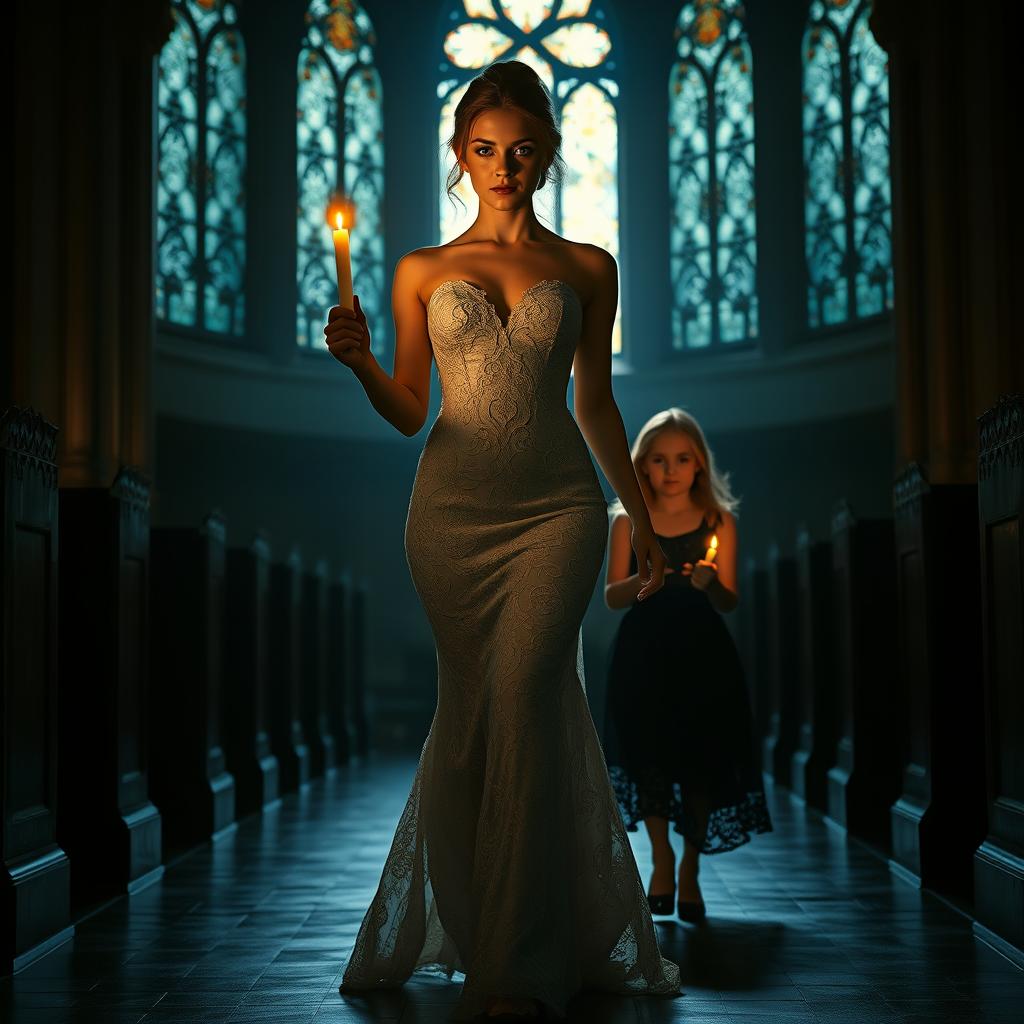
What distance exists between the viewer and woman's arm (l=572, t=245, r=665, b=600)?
356 centimetres

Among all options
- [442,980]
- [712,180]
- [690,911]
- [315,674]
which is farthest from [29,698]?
[712,180]

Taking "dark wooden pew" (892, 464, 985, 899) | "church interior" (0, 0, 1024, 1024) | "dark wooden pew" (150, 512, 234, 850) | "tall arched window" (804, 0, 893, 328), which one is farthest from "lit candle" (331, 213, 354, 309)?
"tall arched window" (804, 0, 893, 328)

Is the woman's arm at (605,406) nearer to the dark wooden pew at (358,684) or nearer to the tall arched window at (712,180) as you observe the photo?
the dark wooden pew at (358,684)

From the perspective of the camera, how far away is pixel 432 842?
355 centimetres

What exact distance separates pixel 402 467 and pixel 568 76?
498 centimetres

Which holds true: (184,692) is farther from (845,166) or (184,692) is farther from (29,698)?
(845,166)

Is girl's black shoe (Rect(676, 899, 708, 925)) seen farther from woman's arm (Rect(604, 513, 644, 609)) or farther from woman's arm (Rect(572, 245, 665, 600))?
woman's arm (Rect(572, 245, 665, 600))

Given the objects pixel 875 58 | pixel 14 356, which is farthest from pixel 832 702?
pixel 875 58

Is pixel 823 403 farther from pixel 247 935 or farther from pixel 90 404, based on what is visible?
pixel 247 935

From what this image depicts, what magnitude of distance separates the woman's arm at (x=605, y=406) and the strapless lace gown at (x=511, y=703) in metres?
0.11

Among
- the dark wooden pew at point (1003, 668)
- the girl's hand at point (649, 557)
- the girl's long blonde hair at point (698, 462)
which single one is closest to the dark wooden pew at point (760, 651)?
the girl's long blonde hair at point (698, 462)

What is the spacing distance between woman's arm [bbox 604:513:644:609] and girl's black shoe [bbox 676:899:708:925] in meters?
0.94

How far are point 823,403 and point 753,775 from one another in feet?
34.7

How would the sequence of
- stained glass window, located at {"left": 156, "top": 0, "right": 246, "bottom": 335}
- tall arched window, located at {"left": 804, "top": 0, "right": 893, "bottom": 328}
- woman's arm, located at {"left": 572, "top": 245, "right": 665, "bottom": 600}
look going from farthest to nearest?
stained glass window, located at {"left": 156, "top": 0, "right": 246, "bottom": 335} → tall arched window, located at {"left": 804, "top": 0, "right": 893, "bottom": 328} → woman's arm, located at {"left": 572, "top": 245, "right": 665, "bottom": 600}
